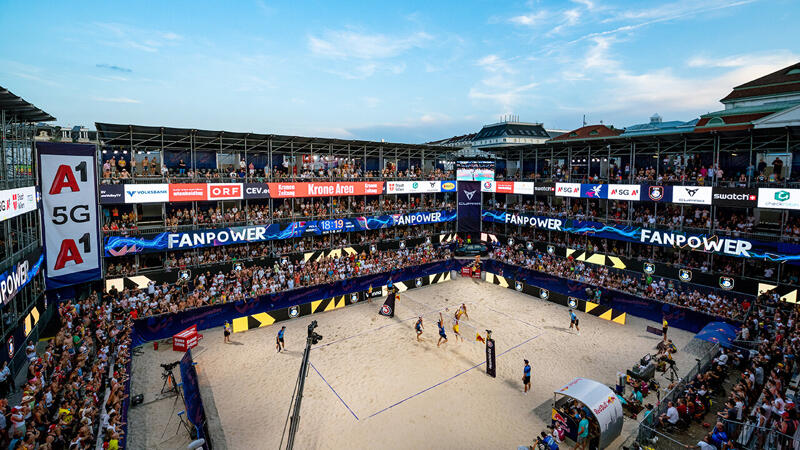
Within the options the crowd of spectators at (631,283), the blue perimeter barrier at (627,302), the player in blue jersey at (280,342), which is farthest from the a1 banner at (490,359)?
→ the crowd of spectators at (631,283)

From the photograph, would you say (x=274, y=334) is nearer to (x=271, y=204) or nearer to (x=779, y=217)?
(x=271, y=204)

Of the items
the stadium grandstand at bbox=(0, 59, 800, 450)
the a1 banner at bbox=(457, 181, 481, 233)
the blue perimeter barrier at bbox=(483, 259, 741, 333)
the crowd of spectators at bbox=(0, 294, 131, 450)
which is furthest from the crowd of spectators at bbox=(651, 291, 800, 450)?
the a1 banner at bbox=(457, 181, 481, 233)

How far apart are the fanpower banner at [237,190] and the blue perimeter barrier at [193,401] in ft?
42.0

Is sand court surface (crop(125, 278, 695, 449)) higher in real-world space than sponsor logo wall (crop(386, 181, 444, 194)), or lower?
lower

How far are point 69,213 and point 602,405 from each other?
26722mm

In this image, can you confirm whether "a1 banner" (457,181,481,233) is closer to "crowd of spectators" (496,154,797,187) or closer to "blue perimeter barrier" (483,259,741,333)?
"crowd of spectators" (496,154,797,187)

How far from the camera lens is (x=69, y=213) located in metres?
21.3

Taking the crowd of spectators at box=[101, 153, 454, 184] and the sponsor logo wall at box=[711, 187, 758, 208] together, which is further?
the crowd of spectators at box=[101, 153, 454, 184]

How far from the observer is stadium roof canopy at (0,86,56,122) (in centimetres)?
1520

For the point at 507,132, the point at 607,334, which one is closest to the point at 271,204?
the point at 607,334

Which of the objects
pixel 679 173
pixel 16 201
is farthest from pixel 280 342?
pixel 679 173

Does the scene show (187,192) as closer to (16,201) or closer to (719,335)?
(16,201)

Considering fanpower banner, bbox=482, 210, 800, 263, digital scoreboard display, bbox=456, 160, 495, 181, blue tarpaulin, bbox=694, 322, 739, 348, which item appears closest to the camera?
blue tarpaulin, bbox=694, 322, 739, 348

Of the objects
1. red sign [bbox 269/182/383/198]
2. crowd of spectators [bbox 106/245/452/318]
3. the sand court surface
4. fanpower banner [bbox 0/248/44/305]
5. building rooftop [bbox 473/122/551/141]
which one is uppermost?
building rooftop [bbox 473/122/551/141]
